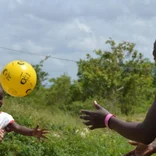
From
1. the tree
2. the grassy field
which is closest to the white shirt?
the grassy field

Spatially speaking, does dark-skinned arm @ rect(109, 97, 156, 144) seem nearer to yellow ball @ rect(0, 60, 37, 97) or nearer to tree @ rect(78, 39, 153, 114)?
yellow ball @ rect(0, 60, 37, 97)

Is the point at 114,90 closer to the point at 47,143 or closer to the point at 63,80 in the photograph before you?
the point at 63,80

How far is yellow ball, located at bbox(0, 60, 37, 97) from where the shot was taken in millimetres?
5426

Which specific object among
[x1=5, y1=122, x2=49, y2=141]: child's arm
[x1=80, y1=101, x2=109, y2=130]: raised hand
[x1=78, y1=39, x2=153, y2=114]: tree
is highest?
[x1=80, y1=101, x2=109, y2=130]: raised hand

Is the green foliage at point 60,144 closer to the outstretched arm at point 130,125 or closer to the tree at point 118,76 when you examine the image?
the outstretched arm at point 130,125

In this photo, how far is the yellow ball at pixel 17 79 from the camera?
17.8 ft

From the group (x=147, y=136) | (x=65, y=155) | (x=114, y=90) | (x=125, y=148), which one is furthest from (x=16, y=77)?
(x=114, y=90)

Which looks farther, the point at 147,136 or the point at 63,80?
the point at 63,80

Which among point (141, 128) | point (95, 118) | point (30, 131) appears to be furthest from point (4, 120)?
point (141, 128)

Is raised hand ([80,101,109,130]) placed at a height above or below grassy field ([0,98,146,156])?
above

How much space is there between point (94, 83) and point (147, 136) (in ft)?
80.0

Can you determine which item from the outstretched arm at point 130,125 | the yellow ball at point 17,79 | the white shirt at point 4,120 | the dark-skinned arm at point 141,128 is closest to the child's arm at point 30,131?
the white shirt at point 4,120

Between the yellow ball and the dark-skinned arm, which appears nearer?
the dark-skinned arm

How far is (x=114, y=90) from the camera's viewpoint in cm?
2627
